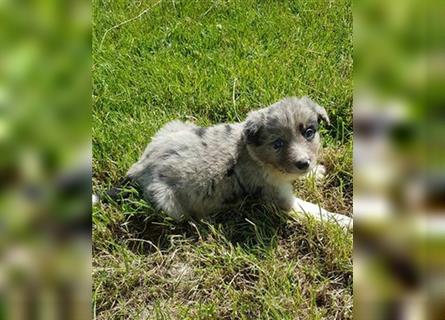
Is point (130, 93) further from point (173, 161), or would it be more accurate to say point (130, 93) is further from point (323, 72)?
point (323, 72)

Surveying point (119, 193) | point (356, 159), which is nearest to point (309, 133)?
point (119, 193)

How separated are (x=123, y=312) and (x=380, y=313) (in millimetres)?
2268

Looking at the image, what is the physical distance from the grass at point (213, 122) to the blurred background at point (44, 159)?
6.52 feet

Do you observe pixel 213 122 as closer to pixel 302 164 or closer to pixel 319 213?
pixel 302 164

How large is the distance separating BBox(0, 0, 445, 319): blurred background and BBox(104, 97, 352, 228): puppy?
8.17 feet

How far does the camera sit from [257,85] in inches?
166

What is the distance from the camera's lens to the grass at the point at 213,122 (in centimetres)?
286

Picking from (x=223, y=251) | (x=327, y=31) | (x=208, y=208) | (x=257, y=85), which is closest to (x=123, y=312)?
(x=223, y=251)

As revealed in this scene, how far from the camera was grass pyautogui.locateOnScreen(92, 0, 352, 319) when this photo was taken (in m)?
2.86

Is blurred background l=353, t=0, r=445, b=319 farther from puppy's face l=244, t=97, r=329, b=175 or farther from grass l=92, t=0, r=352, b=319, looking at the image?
puppy's face l=244, t=97, r=329, b=175

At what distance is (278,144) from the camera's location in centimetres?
335

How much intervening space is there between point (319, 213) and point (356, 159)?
2569mm

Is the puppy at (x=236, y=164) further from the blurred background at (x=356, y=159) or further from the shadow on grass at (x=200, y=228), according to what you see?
the blurred background at (x=356, y=159)

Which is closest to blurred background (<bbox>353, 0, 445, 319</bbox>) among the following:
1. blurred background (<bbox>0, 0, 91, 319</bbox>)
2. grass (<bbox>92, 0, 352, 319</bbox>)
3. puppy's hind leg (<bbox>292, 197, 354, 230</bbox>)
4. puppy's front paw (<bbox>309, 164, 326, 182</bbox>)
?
blurred background (<bbox>0, 0, 91, 319</bbox>)
